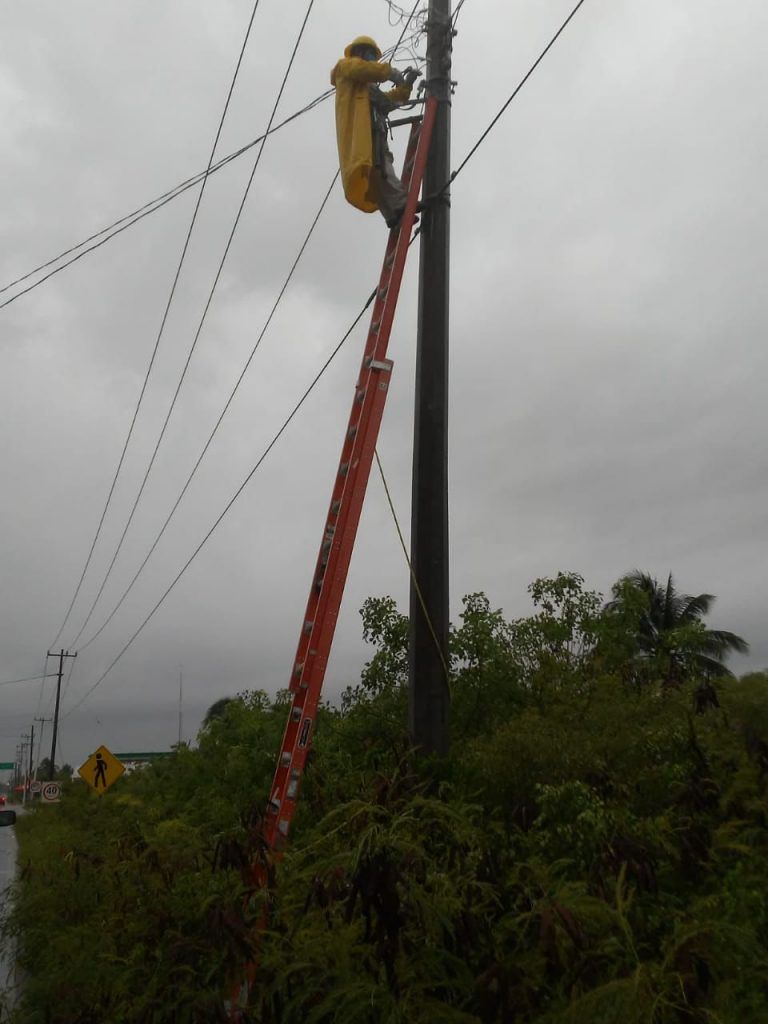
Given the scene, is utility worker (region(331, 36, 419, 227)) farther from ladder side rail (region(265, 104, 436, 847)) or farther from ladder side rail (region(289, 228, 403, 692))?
ladder side rail (region(289, 228, 403, 692))

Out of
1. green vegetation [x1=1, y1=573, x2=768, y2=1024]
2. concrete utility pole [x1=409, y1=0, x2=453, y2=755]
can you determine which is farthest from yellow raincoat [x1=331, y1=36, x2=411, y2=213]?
green vegetation [x1=1, y1=573, x2=768, y2=1024]

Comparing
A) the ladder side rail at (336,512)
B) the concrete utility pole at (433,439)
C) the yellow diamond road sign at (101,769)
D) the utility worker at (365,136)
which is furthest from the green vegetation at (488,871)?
the yellow diamond road sign at (101,769)

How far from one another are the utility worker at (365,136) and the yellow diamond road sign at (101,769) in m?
13.8

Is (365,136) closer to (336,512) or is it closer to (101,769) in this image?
(336,512)

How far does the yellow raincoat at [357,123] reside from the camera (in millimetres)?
8375

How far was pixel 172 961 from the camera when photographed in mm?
5301

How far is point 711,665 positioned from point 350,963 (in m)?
21.9

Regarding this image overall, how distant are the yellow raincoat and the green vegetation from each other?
3.95 metres

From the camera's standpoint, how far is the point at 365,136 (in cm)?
838

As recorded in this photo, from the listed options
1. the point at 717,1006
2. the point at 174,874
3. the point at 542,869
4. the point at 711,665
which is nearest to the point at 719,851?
the point at 542,869

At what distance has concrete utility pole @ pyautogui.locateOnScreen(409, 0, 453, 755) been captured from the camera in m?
7.90

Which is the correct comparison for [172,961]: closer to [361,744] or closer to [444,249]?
[361,744]

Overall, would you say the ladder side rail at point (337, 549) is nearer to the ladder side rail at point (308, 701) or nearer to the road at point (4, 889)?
the ladder side rail at point (308, 701)

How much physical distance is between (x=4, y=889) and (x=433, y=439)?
29.0 feet
